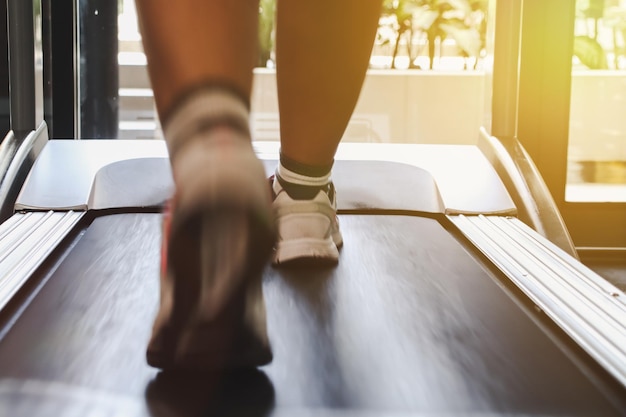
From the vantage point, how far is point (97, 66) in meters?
2.45

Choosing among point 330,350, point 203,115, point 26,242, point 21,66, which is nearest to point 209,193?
point 203,115

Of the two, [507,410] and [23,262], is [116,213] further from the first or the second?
[507,410]

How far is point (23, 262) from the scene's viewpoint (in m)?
1.17

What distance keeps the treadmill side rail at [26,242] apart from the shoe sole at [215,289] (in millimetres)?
440

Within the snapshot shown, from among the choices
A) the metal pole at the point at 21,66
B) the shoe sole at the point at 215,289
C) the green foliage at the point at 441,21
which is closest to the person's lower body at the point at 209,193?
the shoe sole at the point at 215,289

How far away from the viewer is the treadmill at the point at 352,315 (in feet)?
2.21

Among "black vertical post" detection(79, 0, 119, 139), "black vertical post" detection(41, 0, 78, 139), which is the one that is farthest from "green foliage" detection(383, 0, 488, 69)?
"black vertical post" detection(41, 0, 78, 139)

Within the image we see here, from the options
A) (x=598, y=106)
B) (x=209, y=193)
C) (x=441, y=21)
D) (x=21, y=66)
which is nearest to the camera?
(x=209, y=193)

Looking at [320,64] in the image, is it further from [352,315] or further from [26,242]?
[26,242]

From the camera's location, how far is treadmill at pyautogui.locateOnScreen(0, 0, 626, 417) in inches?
26.5

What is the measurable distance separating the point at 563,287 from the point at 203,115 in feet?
2.48

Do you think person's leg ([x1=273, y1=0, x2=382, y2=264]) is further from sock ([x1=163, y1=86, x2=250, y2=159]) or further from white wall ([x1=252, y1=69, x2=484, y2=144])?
white wall ([x1=252, y1=69, x2=484, y2=144])

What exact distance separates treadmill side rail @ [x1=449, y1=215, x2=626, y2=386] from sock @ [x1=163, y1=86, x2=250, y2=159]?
50cm

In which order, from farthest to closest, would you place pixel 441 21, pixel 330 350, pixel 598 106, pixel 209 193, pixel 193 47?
pixel 441 21 < pixel 598 106 < pixel 330 350 < pixel 193 47 < pixel 209 193
